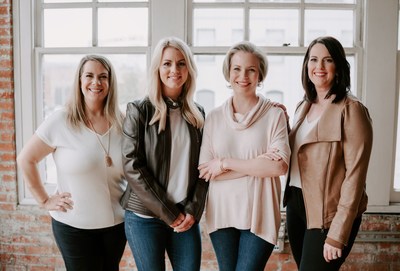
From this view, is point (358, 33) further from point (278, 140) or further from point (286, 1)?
point (278, 140)

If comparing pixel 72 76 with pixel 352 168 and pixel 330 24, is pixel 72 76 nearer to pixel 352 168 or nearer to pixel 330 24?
pixel 330 24

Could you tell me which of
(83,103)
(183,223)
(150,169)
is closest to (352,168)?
(183,223)

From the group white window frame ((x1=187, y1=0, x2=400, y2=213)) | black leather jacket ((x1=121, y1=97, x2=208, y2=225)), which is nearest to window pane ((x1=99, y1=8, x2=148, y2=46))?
white window frame ((x1=187, y1=0, x2=400, y2=213))

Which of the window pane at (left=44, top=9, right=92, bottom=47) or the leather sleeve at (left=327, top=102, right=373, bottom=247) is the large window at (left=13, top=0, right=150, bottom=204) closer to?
the window pane at (left=44, top=9, right=92, bottom=47)

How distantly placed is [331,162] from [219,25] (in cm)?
156

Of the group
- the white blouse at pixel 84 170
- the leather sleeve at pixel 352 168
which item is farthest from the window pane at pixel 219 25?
the leather sleeve at pixel 352 168

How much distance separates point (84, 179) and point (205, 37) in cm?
151

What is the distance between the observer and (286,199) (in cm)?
205

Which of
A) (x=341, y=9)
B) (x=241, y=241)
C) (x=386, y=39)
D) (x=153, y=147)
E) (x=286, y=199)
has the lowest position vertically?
(x=241, y=241)

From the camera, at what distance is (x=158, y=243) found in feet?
6.15

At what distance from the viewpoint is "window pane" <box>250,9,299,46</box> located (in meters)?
2.89

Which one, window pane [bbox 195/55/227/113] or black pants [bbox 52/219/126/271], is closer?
black pants [bbox 52/219/126/271]

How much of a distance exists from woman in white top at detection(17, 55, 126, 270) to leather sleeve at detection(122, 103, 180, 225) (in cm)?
19

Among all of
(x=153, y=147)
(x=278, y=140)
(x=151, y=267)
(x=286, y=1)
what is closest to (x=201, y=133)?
(x=153, y=147)
